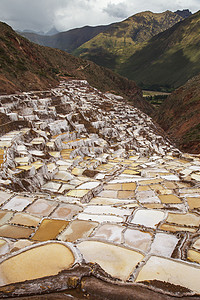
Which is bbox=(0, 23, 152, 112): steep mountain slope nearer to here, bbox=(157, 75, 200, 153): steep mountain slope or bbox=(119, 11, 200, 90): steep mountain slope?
bbox=(157, 75, 200, 153): steep mountain slope

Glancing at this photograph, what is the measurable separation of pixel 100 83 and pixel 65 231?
61.1m

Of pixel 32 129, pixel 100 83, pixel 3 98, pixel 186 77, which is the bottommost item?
pixel 32 129

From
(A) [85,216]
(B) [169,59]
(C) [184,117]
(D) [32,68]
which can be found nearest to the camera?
(A) [85,216]

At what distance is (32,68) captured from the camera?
4306 centimetres

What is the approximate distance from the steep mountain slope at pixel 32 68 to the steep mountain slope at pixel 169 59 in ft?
211

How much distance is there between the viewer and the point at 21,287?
22.3 feet

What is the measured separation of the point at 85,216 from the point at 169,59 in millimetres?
157765

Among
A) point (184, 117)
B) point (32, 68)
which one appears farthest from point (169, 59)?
point (32, 68)

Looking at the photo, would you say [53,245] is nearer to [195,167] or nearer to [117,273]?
[117,273]

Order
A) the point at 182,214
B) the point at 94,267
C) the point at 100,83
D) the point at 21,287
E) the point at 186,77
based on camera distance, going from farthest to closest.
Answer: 1. the point at 186,77
2. the point at 100,83
3. the point at 182,214
4. the point at 94,267
5. the point at 21,287

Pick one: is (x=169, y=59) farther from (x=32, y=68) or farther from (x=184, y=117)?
(x=32, y=68)

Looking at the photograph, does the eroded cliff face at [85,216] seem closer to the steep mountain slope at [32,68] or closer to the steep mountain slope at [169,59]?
the steep mountain slope at [32,68]

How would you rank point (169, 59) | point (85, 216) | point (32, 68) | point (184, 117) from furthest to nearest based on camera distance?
1. point (169, 59)
2. point (184, 117)
3. point (32, 68)
4. point (85, 216)

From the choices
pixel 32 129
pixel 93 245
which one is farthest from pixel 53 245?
pixel 32 129
